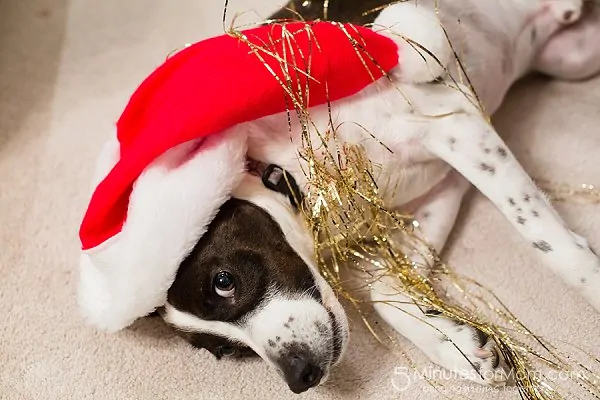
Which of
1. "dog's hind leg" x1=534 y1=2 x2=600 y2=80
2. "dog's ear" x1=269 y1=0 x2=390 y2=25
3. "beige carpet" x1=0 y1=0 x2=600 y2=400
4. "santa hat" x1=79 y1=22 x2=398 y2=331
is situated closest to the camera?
"santa hat" x1=79 y1=22 x2=398 y2=331

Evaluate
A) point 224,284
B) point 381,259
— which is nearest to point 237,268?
point 224,284

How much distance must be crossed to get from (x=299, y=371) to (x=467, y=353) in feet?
1.11

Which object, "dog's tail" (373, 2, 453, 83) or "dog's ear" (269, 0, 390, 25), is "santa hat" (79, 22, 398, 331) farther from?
"dog's ear" (269, 0, 390, 25)

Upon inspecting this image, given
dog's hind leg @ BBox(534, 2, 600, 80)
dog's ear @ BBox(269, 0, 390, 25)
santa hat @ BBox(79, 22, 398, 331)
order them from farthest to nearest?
dog's hind leg @ BBox(534, 2, 600, 80), dog's ear @ BBox(269, 0, 390, 25), santa hat @ BBox(79, 22, 398, 331)

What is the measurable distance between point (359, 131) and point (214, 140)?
30cm

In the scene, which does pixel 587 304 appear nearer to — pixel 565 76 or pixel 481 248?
pixel 481 248

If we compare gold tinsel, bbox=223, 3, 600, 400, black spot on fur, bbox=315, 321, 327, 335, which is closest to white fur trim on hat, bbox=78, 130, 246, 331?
gold tinsel, bbox=223, 3, 600, 400

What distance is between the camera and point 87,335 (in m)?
1.68

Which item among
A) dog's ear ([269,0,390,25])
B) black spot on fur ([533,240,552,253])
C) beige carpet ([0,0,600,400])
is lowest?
beige carpet ([0,0,600,400])

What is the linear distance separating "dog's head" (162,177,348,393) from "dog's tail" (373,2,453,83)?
1.29 ft

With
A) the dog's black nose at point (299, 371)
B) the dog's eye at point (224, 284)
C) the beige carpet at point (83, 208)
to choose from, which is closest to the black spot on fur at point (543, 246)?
the beige carpet at point (83, 208)

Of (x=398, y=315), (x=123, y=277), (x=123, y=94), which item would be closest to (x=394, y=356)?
(x=398, y=315)

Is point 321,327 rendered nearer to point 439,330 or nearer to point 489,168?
point 439,330

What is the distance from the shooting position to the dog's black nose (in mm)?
1390
